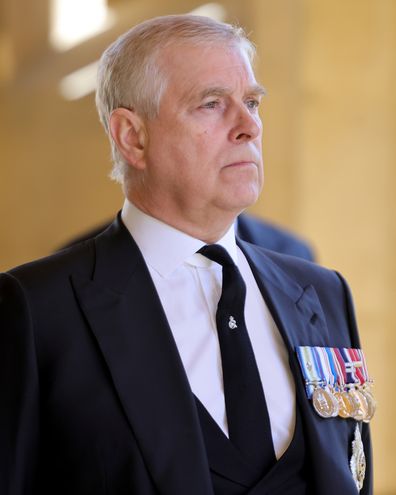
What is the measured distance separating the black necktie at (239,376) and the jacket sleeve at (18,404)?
1.29 feet

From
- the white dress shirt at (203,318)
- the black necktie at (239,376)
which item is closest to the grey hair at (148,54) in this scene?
the white dress shirt at (203,318)

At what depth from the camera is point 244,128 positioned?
7.76 feet

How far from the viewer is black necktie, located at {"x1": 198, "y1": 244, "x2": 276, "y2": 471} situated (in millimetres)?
2281

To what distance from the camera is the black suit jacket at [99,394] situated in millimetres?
2178

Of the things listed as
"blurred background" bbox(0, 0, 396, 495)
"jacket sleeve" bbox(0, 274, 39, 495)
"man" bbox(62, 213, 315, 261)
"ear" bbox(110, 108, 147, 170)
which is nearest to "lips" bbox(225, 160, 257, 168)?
"ear" bbox(110, 108, 147, 170)

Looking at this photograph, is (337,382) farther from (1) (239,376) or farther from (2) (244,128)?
(2) (244,128)

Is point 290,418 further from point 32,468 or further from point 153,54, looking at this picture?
point 153,54

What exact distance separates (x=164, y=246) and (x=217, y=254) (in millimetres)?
116

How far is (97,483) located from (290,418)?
0.44m

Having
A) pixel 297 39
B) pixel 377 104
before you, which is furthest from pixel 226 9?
pixel 377 104

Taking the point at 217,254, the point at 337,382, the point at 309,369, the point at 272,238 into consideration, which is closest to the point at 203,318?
the point at 217,254

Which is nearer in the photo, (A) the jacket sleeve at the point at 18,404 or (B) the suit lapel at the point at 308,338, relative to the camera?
(A) the jacket sleeve at the point at 18,404

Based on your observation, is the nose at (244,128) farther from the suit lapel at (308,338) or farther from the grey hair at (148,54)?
the suit lapel at (308,338)

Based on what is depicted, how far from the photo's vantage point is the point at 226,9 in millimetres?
6281
